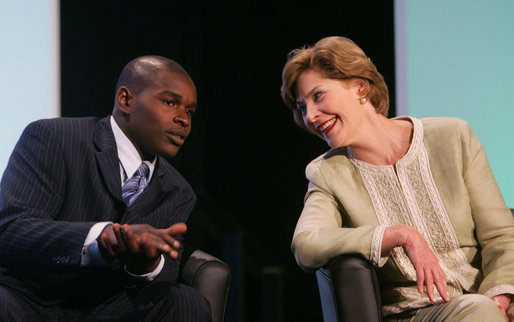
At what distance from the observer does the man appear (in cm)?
177

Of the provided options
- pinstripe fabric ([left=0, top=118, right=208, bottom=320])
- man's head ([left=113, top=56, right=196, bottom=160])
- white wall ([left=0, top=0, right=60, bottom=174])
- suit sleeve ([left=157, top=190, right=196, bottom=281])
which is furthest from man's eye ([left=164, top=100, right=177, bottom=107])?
white wall ([left=0, top=0, right=60, bottom=174])

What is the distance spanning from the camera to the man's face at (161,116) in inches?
86.7

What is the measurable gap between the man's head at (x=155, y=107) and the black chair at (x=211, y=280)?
43 centimetres

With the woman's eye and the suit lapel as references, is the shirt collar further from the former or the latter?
the woman's eye

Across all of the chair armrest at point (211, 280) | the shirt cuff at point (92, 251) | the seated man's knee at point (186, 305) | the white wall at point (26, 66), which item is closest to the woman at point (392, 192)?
the chair armrest at point (211, 280)

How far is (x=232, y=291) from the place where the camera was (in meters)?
3.90

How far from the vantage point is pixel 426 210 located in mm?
2182

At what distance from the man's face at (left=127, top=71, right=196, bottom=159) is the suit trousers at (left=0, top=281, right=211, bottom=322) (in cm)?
55

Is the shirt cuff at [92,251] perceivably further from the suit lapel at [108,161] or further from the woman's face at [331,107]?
the woman's face at [331,107]

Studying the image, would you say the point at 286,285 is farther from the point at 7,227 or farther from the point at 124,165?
the point at 7,227

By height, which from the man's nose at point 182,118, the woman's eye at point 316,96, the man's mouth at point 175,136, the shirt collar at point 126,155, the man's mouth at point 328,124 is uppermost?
the woman's eye at point 316,96

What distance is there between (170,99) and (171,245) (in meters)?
0.80

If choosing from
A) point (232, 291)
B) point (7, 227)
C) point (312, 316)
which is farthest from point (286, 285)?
point (7, 227)

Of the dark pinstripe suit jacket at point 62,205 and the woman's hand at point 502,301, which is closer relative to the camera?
the dark pinstripe suit jacket at point 62,205
